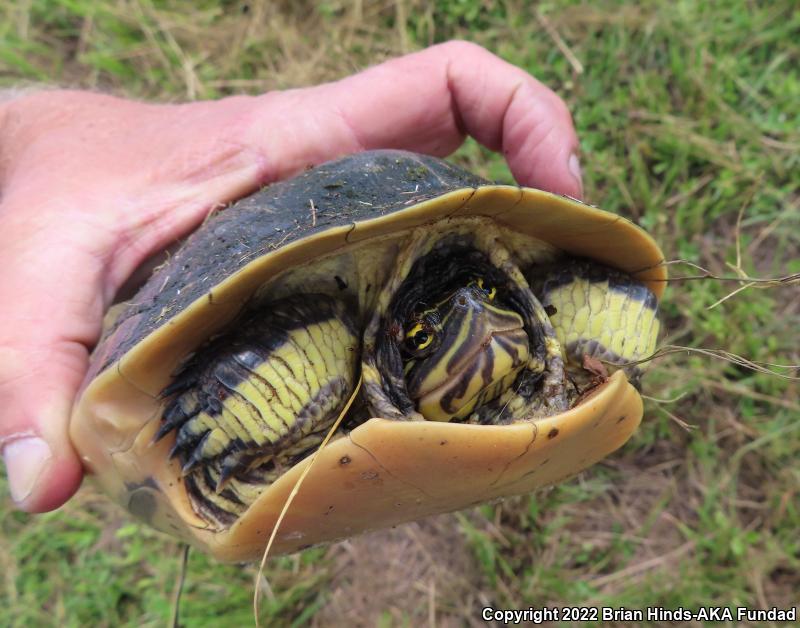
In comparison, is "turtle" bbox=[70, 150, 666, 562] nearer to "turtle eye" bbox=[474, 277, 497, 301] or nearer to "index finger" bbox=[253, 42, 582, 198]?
"turtle eye" bbox=[474, 277, 497, 301]

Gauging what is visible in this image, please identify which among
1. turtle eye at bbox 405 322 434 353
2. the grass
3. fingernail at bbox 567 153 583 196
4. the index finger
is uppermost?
the index finger

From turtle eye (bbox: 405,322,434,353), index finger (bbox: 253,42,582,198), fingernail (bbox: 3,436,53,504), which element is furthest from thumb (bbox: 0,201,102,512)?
turtle eye (bbox: 405,322,434,353)

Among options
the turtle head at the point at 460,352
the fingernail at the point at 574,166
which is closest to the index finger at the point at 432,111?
the fingernail at the point at 574,166

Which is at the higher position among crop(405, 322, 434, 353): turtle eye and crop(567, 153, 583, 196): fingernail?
crop(405, 322, 434, 353): turtle eye

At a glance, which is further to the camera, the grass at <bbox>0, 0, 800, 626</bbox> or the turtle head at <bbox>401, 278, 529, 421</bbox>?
the grass at <bbox>0, 0, 800, 626</bbox>

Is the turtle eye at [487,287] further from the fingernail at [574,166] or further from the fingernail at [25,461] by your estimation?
the fingernail at [25,461]

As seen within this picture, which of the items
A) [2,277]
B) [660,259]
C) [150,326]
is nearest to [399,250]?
[150,326]

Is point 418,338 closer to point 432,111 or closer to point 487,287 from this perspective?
point 487,287
